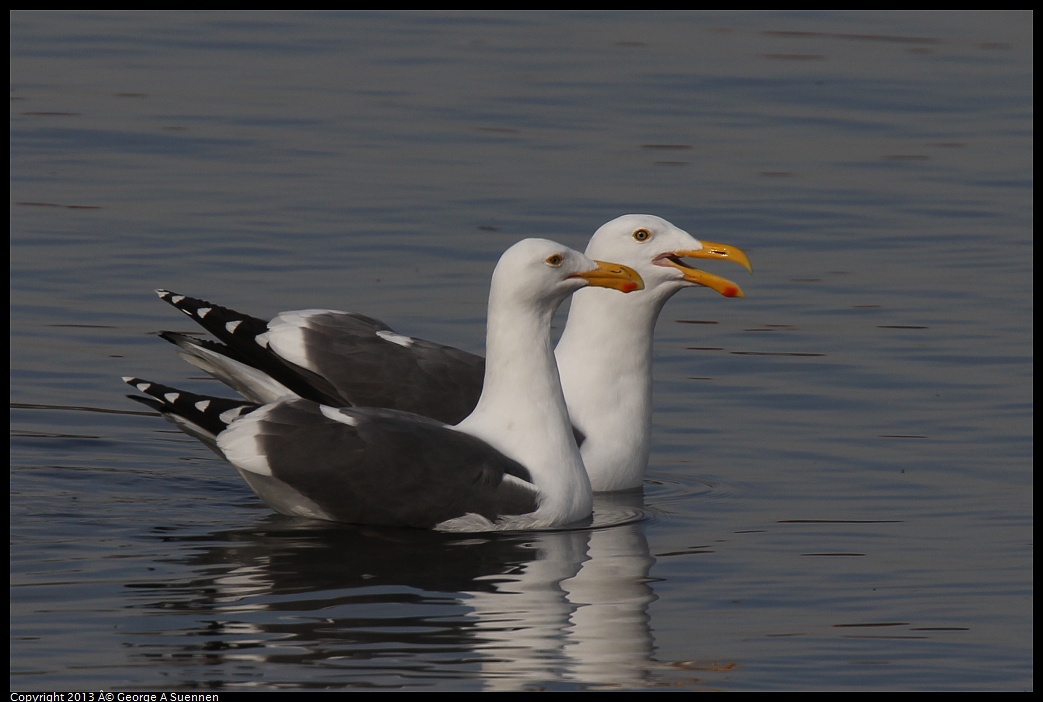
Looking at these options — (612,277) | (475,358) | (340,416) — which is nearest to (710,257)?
(612,277)

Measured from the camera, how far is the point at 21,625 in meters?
8.64

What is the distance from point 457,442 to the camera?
1016cm

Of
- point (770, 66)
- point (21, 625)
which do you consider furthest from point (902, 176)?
point (21, 625)

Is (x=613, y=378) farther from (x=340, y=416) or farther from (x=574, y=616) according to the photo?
(x=574, y=616)

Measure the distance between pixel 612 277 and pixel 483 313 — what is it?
397cm

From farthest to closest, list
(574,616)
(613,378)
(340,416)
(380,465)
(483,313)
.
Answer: (483,313), (613,378), (340,416), (380,465), (574,616)

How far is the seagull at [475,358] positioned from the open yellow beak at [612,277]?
34.7 inches

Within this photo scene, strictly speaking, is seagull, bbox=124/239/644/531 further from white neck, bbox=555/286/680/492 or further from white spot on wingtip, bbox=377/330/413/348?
white spot on wingtip, bbox=377/330/413/348

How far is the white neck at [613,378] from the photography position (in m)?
11.5

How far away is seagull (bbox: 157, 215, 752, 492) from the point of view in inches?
447

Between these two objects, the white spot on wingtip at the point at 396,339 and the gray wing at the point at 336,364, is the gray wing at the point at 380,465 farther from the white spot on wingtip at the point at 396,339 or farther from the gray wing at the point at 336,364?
the white spot on wingtip at the point at 396,339

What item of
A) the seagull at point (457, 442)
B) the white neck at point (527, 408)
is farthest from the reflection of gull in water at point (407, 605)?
the white neck at point (527, 408)

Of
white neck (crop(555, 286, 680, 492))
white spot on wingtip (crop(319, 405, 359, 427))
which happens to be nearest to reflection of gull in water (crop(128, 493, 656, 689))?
white spot on wingtip (crop(319, 405, 359, 427))
